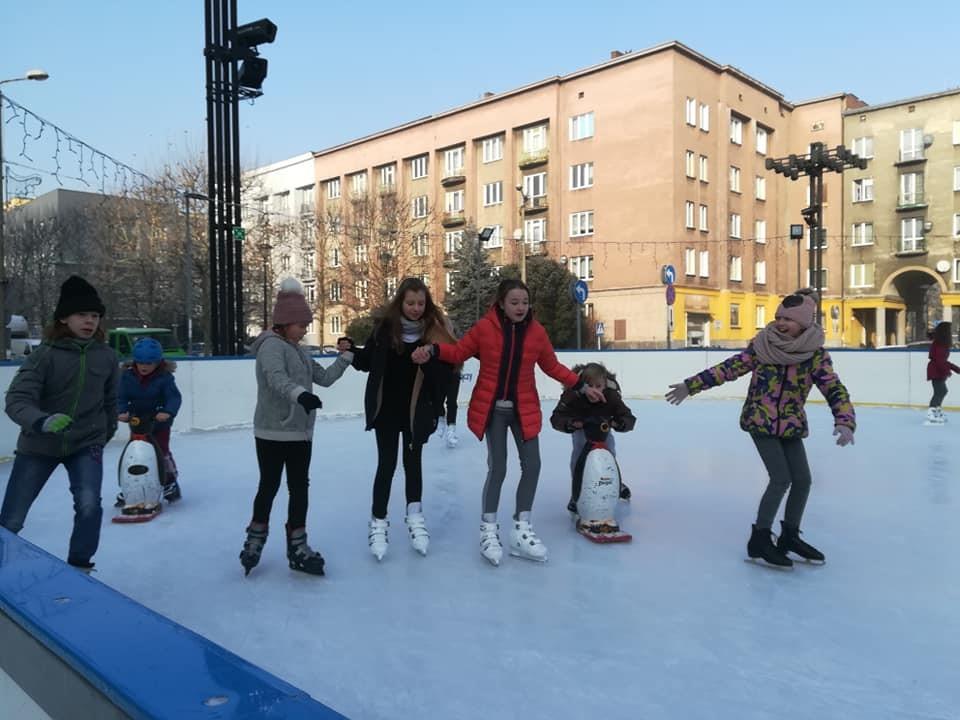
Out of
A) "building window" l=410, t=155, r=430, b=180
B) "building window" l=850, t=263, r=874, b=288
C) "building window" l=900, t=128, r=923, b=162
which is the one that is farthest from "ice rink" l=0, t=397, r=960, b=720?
"building window" l=900, t=128, r=923, b=162

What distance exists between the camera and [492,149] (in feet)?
113

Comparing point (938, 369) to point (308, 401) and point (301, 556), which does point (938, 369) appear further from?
point (308, 401)

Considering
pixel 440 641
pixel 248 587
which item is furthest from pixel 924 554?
pixel 248 587

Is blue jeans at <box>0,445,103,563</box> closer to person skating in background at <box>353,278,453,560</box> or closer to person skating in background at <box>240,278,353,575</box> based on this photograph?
person skating in background at <box>240,278,353,575</box>

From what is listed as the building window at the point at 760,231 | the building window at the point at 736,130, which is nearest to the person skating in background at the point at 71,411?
the building window at the point at 736,130

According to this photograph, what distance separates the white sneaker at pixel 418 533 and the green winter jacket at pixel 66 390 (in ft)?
5.02

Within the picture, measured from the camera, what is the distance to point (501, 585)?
3.35m

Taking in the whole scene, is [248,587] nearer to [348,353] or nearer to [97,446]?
[97,446]

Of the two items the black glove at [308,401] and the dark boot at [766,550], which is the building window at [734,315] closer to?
the dark boot at [766,550]

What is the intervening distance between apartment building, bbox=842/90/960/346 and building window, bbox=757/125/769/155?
15.9 ft

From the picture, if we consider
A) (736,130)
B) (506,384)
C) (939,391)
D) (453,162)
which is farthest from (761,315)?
(506,384)

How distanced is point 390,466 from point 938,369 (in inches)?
336

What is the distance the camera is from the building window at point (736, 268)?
31.0m

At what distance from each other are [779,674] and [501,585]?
1.27 metres
